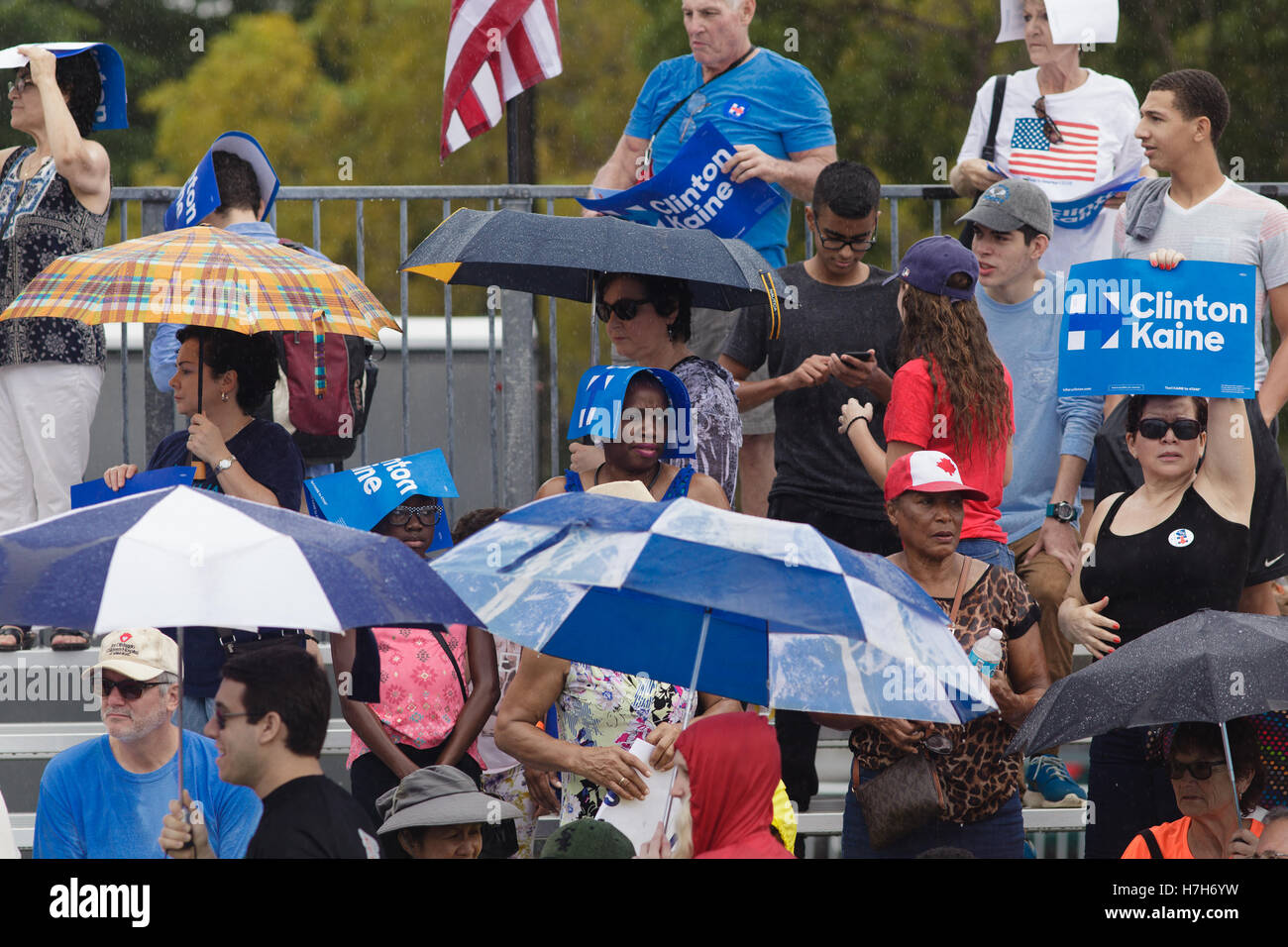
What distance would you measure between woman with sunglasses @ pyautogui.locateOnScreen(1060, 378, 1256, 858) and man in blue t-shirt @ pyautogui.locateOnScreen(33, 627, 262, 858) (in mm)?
2553

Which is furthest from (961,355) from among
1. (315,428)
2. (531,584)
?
(315,428)

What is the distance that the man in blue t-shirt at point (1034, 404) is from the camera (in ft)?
22.2

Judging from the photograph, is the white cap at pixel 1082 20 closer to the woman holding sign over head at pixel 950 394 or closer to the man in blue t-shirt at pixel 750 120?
the man in blue t-shirt at pixel 750 120

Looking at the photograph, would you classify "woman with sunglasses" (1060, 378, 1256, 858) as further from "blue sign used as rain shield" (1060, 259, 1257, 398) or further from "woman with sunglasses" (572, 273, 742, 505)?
"woman with sunglasses" (572, 273, 742, 505)

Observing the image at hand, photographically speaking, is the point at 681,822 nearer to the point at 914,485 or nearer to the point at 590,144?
the point at 914,485

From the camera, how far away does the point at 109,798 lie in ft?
17.8

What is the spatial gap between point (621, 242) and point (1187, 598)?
6.87 feet

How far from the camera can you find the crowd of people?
5113 mm

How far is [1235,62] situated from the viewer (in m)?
16.5

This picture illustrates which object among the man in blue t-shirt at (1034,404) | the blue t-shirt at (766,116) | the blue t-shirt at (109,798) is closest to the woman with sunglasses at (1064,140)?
the man in blue t-shirt at (1034,404)

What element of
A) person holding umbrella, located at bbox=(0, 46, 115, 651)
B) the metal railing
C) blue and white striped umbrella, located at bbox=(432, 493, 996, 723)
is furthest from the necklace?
person holding umbrella, located at bbox=(0, 46, 115, 651)

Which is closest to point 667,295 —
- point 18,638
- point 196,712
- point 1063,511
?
point 1063,511

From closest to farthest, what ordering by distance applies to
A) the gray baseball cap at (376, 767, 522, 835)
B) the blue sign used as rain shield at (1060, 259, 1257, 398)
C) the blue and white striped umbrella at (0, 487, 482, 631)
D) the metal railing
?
the blue and white striped umbrella at (0, 487, 482, 631) → the gray baseball cap at (376, 767, 522, 835) → the blue sign used as rain shield at (1060, 259, 1257, 398) → the metal railing

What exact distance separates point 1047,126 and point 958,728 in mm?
3033
